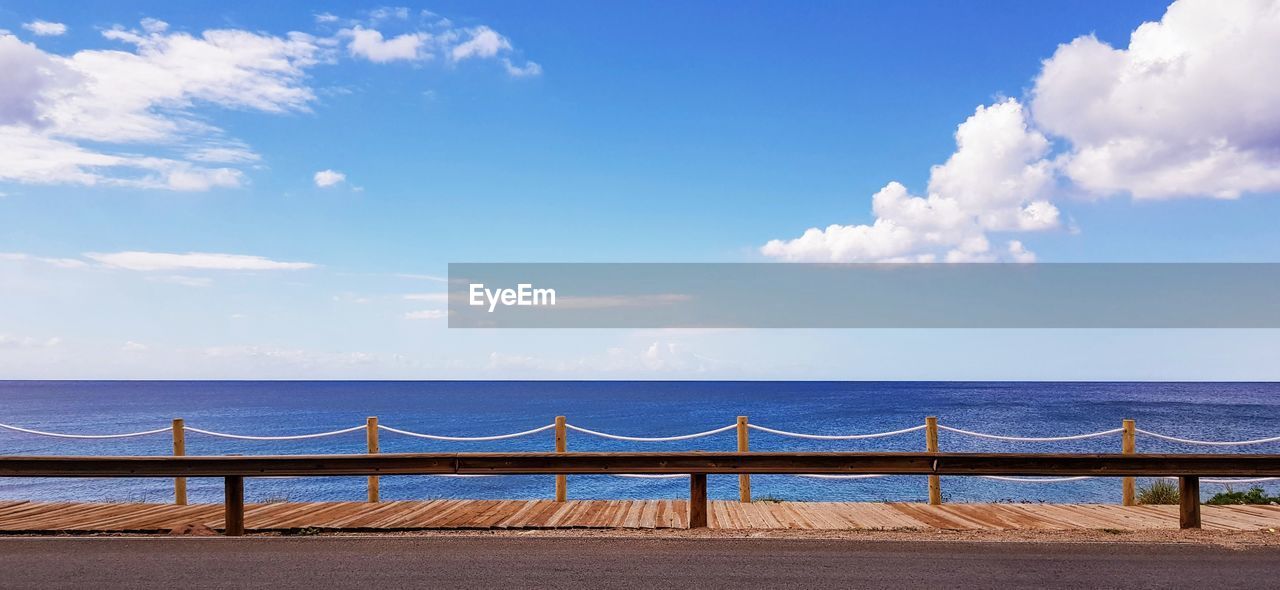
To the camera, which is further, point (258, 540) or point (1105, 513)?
point (1105, 513)

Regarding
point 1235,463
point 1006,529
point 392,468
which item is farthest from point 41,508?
point 1235,463

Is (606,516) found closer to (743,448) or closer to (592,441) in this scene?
(743,448)

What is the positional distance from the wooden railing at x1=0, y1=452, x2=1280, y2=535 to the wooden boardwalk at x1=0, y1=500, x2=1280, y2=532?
2.31ft

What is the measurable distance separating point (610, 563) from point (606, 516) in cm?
316

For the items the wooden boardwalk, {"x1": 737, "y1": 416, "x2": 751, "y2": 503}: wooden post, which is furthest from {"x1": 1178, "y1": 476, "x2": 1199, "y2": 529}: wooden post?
{"x1": 737, "y1": 416, "x2": 751, "y2": 503}: wooden post

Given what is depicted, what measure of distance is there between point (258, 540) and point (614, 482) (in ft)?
87.8

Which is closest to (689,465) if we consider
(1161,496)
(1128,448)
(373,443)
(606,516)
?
(606,516)

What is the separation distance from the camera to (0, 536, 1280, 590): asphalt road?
738 cm

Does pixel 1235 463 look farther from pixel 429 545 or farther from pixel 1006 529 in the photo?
pixel 429 545

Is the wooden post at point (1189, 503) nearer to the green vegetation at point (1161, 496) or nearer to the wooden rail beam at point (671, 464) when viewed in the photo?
the wooden rail beam at point (671, 464)

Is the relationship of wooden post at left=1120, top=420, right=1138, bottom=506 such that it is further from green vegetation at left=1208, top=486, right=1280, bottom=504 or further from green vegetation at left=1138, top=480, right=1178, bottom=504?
green vegetation at left=1208, top=486, right=1280, bottom=504

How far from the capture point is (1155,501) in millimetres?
13438

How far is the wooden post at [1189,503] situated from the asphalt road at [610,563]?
4.26 feet

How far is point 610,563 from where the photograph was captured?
8.14m
